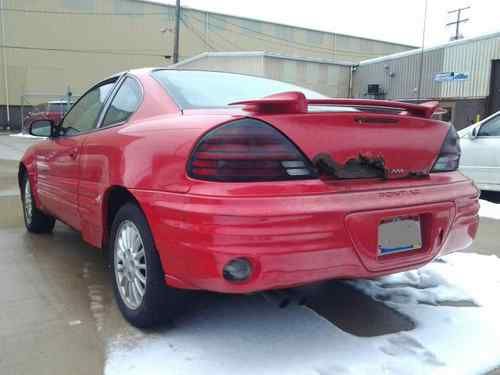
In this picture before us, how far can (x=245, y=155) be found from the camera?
2070 mm

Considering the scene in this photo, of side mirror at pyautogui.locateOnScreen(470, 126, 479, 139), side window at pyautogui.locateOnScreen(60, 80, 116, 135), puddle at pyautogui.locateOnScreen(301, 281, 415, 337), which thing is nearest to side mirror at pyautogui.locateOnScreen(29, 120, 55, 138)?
side window at pyautogui.locateOnScreen(60, 80, 116, 135)

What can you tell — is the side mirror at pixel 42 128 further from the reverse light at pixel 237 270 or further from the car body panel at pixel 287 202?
the reverse light at pixel 237 270

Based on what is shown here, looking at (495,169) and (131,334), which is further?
(495,169)

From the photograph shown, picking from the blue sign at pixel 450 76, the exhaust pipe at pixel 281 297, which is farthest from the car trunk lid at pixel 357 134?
the blue sign at pixel 450 76

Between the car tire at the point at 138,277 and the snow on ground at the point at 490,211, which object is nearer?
the car tire at the point at 138,277

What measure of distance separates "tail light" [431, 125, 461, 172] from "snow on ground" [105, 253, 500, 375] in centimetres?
87

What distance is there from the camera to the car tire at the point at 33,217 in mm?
4543

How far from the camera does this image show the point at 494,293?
3.20 m

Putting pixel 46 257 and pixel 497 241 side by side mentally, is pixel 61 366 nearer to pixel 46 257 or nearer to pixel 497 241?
pixel 46 257

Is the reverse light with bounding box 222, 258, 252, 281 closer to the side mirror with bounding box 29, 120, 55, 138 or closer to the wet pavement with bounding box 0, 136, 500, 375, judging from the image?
the wet pavement with bounding box 0, 136, 500, 375

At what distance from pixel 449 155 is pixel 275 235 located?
1265mm

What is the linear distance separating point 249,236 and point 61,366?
1095mm

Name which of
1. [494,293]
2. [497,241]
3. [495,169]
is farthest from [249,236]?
[495,169]

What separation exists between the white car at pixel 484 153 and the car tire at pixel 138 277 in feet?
17.8
